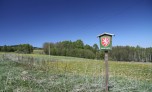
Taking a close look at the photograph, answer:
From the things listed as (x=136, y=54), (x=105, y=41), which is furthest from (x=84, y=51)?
(x=105, y=41)

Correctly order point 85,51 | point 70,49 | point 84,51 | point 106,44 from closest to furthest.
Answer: point 106,44 → point 85,51 → point 84,51 → point 70,49

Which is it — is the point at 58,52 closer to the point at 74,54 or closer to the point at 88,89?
the point at 74,54

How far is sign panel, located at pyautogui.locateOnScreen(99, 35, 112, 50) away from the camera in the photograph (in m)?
4.61

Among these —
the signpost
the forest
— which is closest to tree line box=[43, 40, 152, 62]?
the forest

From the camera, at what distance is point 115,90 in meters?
4.93

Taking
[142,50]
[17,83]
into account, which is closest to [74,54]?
[142,50]

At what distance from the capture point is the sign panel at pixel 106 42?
461cm

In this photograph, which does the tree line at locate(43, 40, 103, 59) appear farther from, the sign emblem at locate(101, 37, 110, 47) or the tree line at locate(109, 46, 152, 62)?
the sign emblem at locate(101, 37, 110, 47)

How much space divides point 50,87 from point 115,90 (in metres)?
1.68

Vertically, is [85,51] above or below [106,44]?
above

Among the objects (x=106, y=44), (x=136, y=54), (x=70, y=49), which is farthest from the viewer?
(x=70, y=49)

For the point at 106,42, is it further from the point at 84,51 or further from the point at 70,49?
the point at 70,49

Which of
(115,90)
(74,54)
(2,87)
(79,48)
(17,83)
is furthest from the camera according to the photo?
(79,48)

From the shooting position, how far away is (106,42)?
464cm
